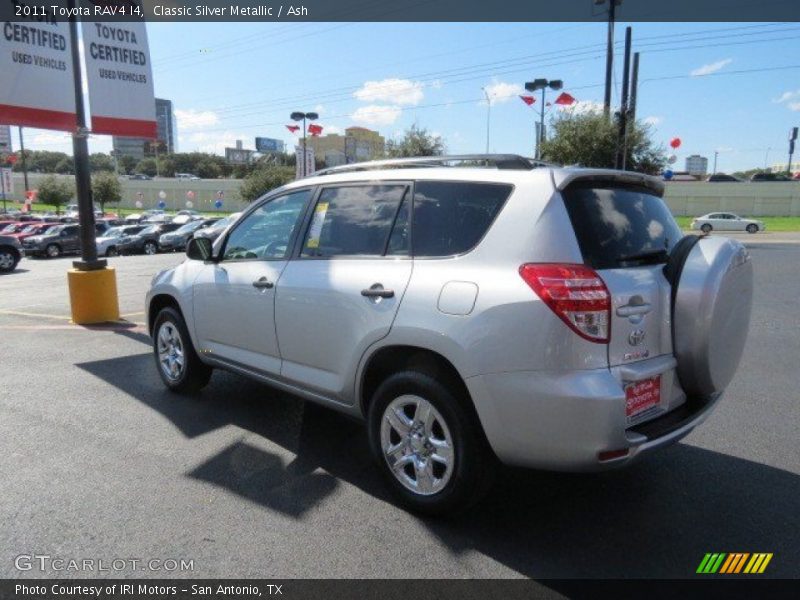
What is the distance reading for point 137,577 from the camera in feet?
8.64

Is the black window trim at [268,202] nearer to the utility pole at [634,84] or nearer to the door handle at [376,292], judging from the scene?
the door handle at [376,292]

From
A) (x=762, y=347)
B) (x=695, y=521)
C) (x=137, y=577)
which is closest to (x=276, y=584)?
(x=137, y=577)

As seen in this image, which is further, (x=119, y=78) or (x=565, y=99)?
(x=565, y=99)

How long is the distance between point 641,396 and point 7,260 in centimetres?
2057

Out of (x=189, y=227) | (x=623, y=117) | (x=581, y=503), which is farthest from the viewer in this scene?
(x=189, y=227)

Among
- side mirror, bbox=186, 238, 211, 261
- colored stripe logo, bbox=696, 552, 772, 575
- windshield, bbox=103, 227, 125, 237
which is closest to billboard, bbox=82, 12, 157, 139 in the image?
side mirror, bbox=186, 238, 211, 261

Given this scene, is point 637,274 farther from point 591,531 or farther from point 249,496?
point 249,496

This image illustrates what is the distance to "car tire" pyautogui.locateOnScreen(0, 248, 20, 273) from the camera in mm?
18094

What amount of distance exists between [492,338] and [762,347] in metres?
5.56

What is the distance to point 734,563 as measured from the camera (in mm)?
2697

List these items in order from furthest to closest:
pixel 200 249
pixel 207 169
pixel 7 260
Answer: pixel 207 169 → pixel 7 260 → pixel 200 249

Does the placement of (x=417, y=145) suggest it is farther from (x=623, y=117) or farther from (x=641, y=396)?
(x=641, y=396)

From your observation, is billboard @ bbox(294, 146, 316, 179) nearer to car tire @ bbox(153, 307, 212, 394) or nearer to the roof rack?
car tire @ bbox(153, 307, 212, 394)

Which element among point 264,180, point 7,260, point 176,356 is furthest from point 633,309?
point 264,180
